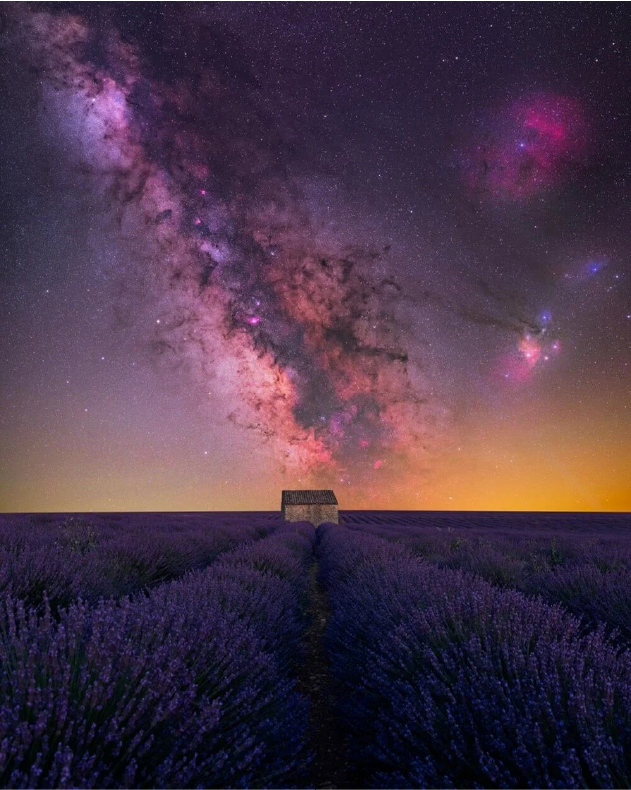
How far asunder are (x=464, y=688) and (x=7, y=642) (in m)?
1.65

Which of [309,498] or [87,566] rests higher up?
[87,566]

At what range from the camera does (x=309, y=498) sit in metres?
26.2

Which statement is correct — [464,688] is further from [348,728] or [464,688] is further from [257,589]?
[257,589]

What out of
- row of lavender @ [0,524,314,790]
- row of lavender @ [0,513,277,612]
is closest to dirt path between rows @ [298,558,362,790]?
row of lavender @ [0,524,314,790]

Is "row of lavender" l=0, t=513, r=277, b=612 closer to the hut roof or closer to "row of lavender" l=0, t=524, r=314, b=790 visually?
"row of lavender" l=0, t=524, r=314, b=790

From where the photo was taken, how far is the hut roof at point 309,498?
24969 millimetres

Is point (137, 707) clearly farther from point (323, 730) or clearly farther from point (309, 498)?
point (309, 498)

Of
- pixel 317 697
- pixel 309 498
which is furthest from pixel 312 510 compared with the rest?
pixel 317 697

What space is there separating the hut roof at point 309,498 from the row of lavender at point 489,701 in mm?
22583

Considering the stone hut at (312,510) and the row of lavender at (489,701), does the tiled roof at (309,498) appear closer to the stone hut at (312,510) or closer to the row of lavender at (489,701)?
the stone hut at (312,510)

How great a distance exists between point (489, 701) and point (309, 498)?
2521 centimetres

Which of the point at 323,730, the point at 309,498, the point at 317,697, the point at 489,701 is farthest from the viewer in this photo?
the point at 309,498

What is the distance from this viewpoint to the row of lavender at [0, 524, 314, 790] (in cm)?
110

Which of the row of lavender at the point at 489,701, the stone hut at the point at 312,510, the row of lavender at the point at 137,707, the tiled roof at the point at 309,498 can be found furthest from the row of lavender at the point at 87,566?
the tiled roof at the point at 309,498
